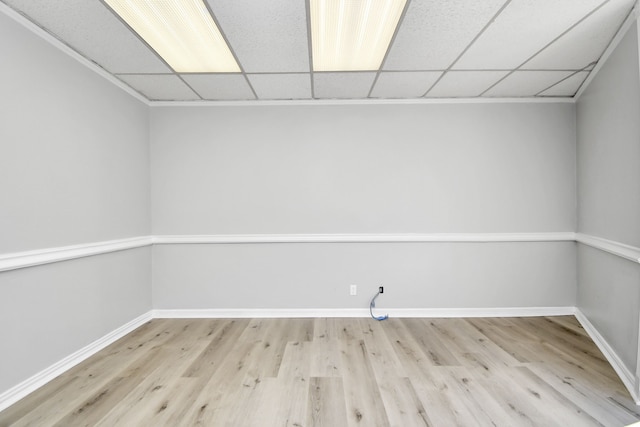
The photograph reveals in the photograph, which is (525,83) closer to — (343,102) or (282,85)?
(343,102)

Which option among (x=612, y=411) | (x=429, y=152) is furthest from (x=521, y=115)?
(x=612, y=411)

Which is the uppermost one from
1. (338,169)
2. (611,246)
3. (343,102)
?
(343,102)

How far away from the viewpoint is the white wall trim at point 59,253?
1835mm

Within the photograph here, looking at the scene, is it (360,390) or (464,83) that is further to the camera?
(464,83)

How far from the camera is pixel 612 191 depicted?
8.14ft

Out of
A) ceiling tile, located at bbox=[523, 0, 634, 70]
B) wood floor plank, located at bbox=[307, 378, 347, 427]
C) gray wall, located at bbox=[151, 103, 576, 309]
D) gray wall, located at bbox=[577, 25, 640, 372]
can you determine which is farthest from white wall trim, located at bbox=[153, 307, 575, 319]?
ceiling tile, located at bbox=[523, 0, 634, 70]

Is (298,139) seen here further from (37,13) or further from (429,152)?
(37,13)

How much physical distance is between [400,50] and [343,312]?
2.65 meters

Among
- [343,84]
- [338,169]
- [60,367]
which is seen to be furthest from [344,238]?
[60,367]

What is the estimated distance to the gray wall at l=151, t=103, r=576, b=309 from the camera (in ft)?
10.8

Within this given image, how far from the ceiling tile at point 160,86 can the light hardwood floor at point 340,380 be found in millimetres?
2490

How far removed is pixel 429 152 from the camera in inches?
130

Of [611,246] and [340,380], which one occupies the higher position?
[611,246]

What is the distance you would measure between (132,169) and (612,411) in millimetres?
4297
